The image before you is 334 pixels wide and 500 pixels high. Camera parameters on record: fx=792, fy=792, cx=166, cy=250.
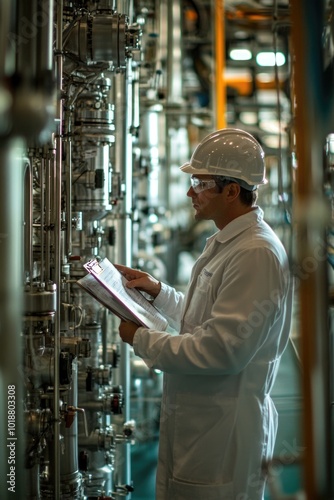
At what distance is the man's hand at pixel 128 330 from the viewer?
282 centimetres

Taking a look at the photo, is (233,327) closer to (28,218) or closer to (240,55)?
(28,218)

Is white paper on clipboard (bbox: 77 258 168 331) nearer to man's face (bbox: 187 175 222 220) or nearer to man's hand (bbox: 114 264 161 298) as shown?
man's hand (bbox: 114 264 161 298)

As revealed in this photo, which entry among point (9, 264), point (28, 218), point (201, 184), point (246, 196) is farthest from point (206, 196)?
point (9, 264)

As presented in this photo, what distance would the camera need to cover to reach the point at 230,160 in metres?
2.92

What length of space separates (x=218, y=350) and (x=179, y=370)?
165 millimetres

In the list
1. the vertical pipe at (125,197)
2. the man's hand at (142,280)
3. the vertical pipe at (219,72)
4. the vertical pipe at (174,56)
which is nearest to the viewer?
the man's hand at (142,280)

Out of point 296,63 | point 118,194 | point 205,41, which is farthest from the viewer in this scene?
point 205,41

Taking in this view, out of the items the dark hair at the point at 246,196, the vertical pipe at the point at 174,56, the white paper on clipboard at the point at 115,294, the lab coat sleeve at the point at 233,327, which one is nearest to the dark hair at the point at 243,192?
the dark hair at the point at 246,196

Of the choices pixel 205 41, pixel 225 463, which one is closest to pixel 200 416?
pixel 225 463

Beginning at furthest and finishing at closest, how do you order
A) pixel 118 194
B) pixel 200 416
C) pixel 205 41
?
1. pixel 205 41
2. pixel 118 194
3. pixel 200 416

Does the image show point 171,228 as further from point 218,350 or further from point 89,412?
point 218,350

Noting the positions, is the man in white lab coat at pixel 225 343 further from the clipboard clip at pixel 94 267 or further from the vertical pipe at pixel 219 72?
the vertical pipe at pixel 219 72

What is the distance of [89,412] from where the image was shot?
13.1 feet

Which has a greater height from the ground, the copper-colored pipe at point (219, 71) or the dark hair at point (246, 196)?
the copper-colored pipe at point (219, 71)
